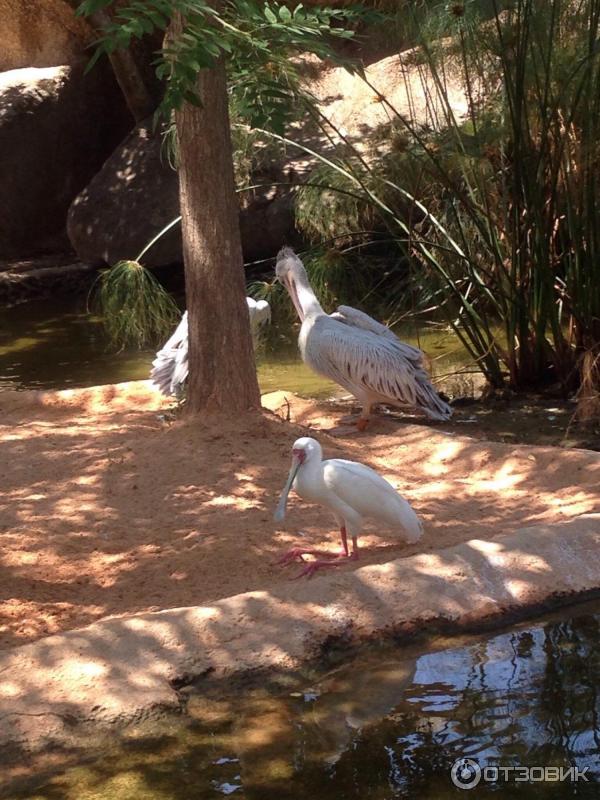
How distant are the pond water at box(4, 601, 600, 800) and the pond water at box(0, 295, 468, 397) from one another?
4.99 m

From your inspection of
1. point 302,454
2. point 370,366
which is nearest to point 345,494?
point 302,454

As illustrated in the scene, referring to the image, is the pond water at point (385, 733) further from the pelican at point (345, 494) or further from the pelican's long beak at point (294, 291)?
the pelican's long beak at point (294, 291)

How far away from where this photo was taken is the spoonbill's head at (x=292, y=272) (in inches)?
301

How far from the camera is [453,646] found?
4152mm

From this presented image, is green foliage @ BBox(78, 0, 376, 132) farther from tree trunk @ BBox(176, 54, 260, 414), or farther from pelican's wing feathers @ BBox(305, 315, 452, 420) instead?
pelican's wing feathers @ BBox(305, 315, 452, 420)

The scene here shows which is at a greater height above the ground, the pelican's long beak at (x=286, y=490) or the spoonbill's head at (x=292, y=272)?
the spoonbill's head at (x=292, y=272)

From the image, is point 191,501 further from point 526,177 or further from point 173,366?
point 526,177

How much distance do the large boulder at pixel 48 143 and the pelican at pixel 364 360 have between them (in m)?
7.80

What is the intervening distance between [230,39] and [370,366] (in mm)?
2461

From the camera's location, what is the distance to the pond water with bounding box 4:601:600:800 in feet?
10.8

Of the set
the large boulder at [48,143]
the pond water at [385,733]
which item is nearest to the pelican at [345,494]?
the pond water at [385,733]

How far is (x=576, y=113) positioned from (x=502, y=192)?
72cm

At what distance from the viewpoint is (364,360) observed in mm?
7258

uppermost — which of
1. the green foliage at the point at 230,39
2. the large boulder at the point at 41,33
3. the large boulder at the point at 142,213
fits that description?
the large boulder at the point at 41,33
